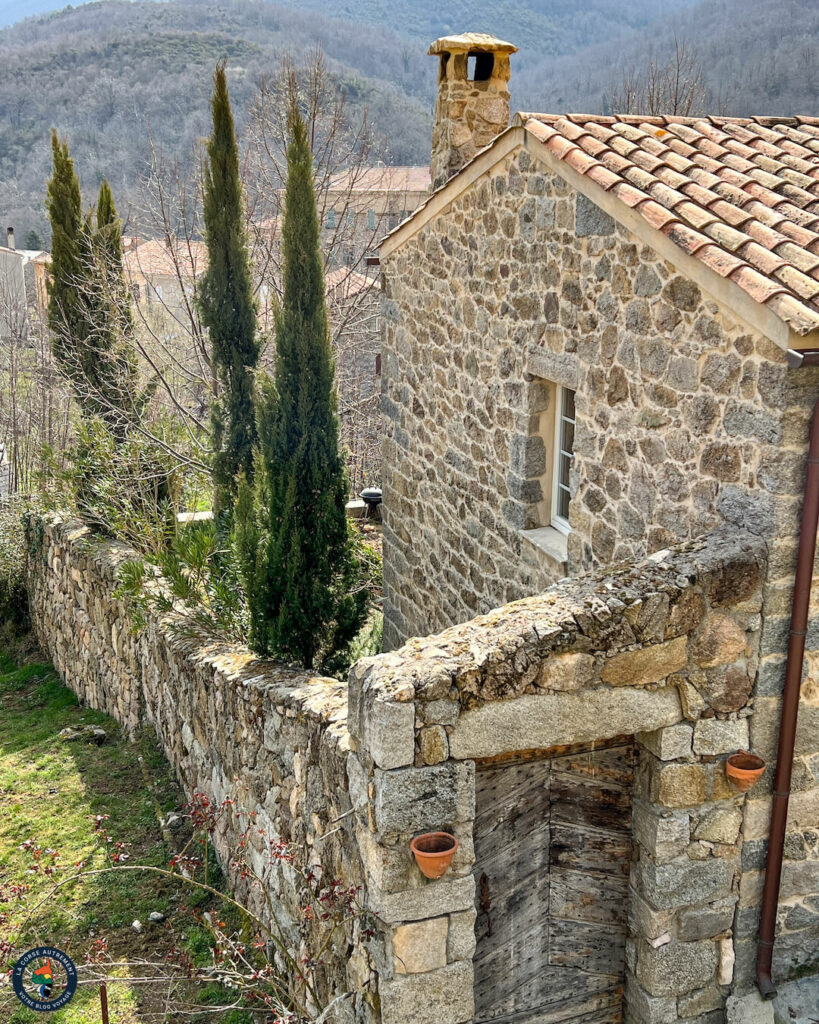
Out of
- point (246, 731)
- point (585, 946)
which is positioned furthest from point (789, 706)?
point (246, 731)

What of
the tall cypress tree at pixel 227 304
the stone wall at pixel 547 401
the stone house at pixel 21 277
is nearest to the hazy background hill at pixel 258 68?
the stone house at pixel 21 277

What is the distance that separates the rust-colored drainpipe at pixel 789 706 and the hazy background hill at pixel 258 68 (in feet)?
82.5

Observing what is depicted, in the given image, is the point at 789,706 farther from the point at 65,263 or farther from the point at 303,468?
the point at 65,263

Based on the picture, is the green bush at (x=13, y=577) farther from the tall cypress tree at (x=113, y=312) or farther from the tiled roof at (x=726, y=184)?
the tiled roof at (x=726, y=184)

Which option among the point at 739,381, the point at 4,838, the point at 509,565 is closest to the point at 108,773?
the point at 4,838

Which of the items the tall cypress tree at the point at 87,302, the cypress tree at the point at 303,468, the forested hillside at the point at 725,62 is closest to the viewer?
the cypress tree at the point at 303,468

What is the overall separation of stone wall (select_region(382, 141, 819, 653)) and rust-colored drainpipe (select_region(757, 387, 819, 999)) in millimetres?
74

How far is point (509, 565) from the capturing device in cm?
753

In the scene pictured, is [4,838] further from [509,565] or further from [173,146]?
[173,146]

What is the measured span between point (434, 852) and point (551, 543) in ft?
9.88

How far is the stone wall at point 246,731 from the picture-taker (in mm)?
5277

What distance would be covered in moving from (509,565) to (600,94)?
45.2m

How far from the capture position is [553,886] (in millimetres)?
5078

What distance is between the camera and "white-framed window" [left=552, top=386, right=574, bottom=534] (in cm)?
704
